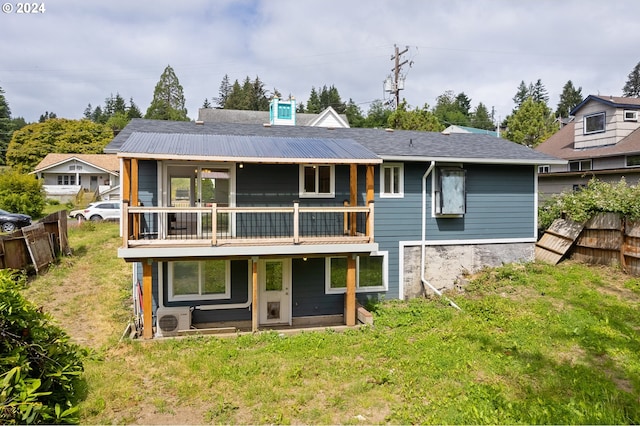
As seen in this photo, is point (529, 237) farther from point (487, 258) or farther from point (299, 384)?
point (299, 384)

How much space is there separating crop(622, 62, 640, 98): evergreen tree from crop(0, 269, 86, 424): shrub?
98584 mm

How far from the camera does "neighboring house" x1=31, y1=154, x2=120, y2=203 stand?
37.3 meters

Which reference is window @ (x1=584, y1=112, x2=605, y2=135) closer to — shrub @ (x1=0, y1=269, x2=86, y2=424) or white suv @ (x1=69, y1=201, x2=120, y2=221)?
shrub @ (x1=0, y1=269, x2=86, y2=424)

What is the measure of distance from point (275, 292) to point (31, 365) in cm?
660

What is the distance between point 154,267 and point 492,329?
28.0 feet

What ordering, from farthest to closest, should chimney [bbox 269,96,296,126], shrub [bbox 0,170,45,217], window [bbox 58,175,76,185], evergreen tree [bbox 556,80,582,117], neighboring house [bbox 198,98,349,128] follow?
evergreen tree [bbox 556,80,582,117]
window [bbox 58,175,76,185]
shrub [bbox 0,170,45,217]
neighboring house [bbox 198,98,349,128]
chimney [bbox 269,96,296,126]

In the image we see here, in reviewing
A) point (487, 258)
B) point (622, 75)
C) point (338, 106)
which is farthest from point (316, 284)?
point (622, 75)

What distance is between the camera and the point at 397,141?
13.4 metres

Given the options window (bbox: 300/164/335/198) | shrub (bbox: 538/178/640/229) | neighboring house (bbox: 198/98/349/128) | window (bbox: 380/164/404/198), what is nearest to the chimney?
neighboring house (bbox: 198/98/349/128)

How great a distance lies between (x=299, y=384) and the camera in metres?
A: 6.60

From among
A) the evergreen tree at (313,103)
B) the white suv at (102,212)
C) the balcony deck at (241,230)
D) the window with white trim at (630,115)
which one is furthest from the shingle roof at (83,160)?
the evergreen tree at (313,103)

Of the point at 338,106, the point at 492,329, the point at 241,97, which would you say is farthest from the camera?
the point at 338,106

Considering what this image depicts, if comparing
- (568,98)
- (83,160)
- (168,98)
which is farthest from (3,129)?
(568,98)

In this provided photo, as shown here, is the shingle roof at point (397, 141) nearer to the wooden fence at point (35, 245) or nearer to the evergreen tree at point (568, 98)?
the wooden fence at point (35, 245)
